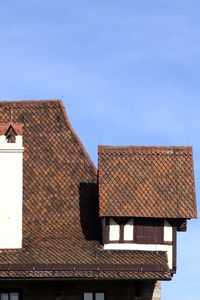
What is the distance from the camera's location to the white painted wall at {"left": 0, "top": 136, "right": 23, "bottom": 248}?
5362cm

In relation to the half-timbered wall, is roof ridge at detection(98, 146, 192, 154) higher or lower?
higher

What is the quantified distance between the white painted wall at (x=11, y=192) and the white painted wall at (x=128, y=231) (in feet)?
12.1

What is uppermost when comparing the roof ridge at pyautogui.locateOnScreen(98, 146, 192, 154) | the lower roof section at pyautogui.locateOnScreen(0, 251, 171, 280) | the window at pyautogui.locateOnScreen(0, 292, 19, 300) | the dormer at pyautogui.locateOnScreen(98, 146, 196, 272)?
the roof ridge at pyautogui.locateOnScreen(98, 146, 192, 154)

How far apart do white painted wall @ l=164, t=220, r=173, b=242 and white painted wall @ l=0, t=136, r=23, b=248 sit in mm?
5075

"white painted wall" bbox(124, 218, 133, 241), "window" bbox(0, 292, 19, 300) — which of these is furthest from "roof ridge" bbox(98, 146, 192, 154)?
"window" bbox(0, 292, 19, 300)

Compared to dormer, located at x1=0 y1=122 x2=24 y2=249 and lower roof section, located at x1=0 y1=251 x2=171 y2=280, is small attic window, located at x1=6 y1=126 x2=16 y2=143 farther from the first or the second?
lower roof section, located at x1=0 y1=251 x2=171 y2=280

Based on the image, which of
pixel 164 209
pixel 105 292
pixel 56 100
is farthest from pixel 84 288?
pixel 56 100

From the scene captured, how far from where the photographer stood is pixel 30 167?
56594 mm

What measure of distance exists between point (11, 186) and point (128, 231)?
4.43 m

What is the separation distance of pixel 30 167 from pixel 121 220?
477 cm

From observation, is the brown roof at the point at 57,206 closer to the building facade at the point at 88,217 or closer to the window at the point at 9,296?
the building facade at the point at 88,217

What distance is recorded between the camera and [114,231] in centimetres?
5356

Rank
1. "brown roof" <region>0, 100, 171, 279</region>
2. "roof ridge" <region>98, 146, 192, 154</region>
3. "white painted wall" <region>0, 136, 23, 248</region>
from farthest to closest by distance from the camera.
→ "roof ridge" <region>98, 146, 192, 154</region>
"white painted wall" <region>0, 136, 23, 248</region>
"brown roof" <region>0, 100, 171, 279</region>

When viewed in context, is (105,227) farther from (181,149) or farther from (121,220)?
(181,149)
